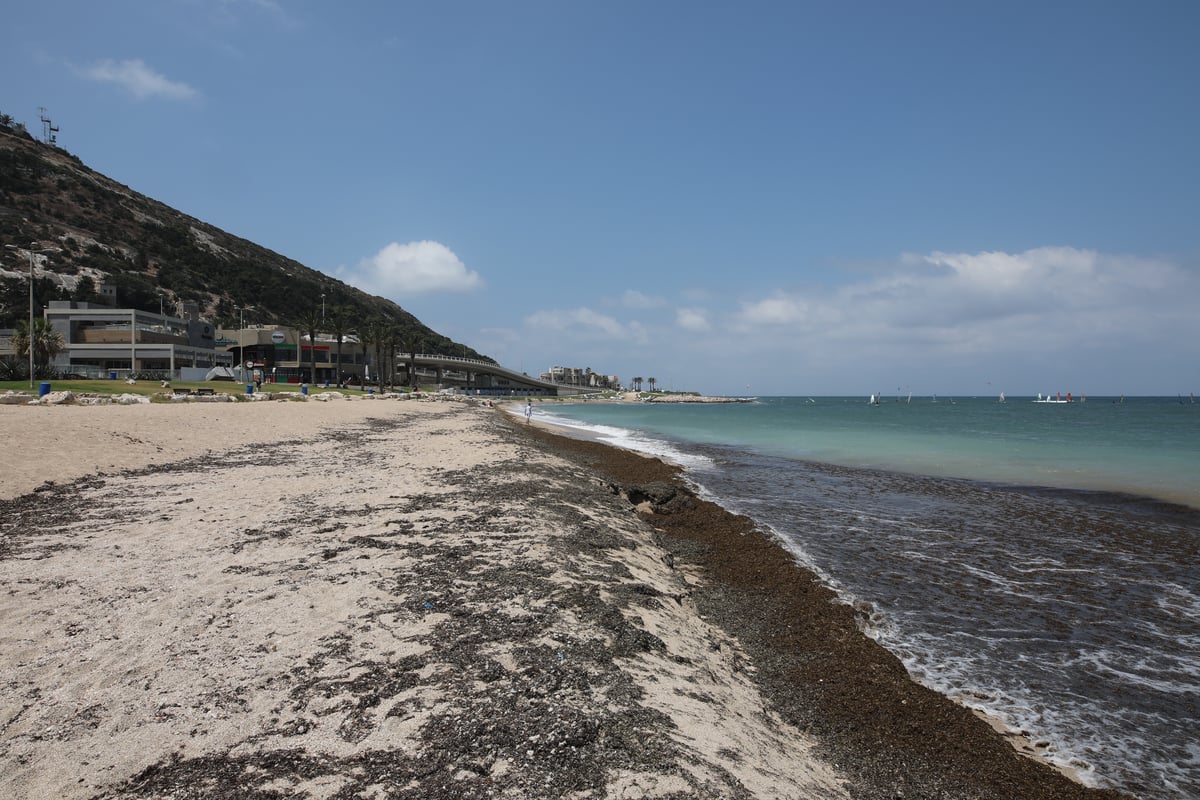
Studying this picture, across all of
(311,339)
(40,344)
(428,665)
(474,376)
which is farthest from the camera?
(474,376)

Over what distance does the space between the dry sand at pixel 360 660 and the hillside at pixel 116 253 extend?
92.0 meters

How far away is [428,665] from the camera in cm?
472

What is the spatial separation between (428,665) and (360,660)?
1.94 ft

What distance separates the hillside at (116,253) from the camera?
309 feet

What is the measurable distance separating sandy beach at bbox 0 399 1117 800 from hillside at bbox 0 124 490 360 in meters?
92.3

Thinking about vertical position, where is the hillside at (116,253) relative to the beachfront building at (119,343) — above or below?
above

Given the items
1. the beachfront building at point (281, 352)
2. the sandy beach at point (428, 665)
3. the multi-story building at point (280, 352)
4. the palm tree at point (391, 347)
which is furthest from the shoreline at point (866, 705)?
the multi-story building at point (280, 352)

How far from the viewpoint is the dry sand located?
3459mm

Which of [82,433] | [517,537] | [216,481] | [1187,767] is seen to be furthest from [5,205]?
[1187,767]

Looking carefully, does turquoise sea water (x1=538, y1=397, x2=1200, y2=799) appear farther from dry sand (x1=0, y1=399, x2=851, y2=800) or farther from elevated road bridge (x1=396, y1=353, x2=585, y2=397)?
elevated road bridge (x1=396, y1=353, x2=585, y2=397)

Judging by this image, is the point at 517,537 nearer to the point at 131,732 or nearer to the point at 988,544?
the point at 131,732

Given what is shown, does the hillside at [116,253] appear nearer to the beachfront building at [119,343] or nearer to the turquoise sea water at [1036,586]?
the beachfront building at [119,343]

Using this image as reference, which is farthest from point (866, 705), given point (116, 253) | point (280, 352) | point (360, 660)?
point (116, 253)

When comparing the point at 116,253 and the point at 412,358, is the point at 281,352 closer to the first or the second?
the point at 412,358
